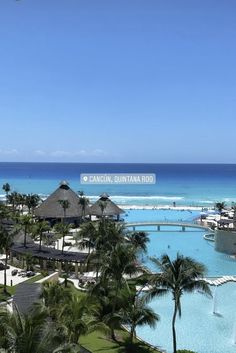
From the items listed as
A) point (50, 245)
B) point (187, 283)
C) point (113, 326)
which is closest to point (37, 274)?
point (50, 245)

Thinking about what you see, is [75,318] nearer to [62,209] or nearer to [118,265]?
[118,265]

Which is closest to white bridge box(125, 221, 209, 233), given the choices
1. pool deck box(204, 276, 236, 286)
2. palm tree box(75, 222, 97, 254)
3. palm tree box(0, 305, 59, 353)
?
pool deck box(204, 276, 236, 286)

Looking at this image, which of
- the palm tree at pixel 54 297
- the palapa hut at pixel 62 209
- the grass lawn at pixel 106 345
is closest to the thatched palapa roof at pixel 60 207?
the palapa hut at pixel 62 209

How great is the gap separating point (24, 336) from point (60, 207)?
140 feet

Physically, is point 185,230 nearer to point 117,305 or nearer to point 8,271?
point 8,271

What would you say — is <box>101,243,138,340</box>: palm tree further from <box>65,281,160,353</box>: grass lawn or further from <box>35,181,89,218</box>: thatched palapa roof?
<box>35,181,89,218</box>: thatched palapa roof

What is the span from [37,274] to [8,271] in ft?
10.7

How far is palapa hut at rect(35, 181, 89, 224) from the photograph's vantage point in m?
52.2

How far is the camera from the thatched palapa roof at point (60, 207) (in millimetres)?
52344

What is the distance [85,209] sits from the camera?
180 ft

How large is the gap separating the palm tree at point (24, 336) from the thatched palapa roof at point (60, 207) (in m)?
40.6

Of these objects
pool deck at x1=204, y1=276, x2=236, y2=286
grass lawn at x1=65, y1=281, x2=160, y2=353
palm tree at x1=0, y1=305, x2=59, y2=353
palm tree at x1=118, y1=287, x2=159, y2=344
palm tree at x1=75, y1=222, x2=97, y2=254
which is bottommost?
grass lawn at x1=65, y1=281, x2=160, y2=353

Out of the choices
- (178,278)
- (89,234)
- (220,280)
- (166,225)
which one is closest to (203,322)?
(178,278)

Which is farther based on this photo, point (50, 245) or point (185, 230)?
point (185, 230)
